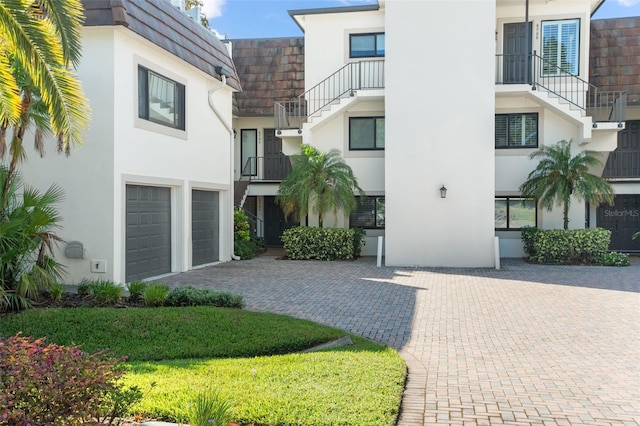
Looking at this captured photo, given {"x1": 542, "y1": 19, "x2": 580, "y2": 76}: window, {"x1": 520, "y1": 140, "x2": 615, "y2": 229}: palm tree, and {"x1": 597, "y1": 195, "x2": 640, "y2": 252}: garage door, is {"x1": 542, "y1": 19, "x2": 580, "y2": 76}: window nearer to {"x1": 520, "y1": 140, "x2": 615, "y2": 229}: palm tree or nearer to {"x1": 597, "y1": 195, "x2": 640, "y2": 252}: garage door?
{"x1": 520, "y1": 140, "x2": 615, "y2": 229}: palm tree

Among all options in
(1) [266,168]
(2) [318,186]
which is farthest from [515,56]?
(1) [266,168]

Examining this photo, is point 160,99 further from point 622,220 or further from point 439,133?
point 622,220

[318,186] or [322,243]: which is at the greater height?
[318,186]

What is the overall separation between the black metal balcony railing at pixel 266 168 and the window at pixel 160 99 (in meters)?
7.90

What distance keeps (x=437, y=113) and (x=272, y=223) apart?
9.61 m

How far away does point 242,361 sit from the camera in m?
6.34

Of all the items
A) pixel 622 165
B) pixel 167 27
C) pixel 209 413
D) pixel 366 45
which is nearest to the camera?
A: pixel 209 413

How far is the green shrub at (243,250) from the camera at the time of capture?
58.9 ft

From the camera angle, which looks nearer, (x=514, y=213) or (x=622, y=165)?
(x=514, y=213)

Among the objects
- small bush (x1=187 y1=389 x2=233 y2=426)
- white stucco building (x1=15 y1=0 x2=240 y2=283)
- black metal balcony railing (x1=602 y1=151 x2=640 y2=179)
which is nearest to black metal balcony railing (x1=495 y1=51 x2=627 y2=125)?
black metal balcony railing (x1=602 y1=151 x2=640 y2=179)

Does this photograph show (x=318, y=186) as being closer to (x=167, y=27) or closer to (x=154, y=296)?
(x=167, y=27)

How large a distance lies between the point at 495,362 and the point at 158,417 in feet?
13.5

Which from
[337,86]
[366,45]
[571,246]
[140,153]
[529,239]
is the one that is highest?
[366,45]

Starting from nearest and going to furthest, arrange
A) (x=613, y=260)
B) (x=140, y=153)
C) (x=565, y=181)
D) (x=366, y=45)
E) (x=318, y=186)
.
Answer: (x=140, y=153) < (x=613, y=260) < (x=565, y=181) < (x=318, y=186) < (x=366, y=45)
